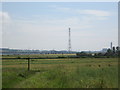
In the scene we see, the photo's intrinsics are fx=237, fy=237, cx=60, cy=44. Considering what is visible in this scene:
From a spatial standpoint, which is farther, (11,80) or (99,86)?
(11,80)

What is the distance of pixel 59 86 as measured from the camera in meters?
9.20

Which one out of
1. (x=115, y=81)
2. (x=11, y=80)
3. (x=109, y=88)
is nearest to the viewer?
(x=109, y=88)

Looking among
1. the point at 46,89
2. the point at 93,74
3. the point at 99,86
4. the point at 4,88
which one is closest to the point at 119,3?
the point at 93,74

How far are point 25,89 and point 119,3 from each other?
20.5ft

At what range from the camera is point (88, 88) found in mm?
8750

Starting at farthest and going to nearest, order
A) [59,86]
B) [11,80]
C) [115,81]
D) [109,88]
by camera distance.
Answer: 1. [11,80]
2. [115,81]
3. [59,86]
4. [109,88]


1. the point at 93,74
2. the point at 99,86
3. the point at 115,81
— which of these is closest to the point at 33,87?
the point at 99,86

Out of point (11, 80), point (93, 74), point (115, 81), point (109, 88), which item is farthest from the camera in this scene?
point (93, 74)

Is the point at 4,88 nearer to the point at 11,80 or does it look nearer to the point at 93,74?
the point at 11,80

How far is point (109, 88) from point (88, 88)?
761 mm

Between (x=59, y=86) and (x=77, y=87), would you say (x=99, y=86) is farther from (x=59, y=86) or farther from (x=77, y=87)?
(x=59, y=86)

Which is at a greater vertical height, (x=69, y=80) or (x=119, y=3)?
(x=119, y=3)

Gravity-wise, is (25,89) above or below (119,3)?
below

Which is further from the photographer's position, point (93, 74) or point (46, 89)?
point (93, 74)
